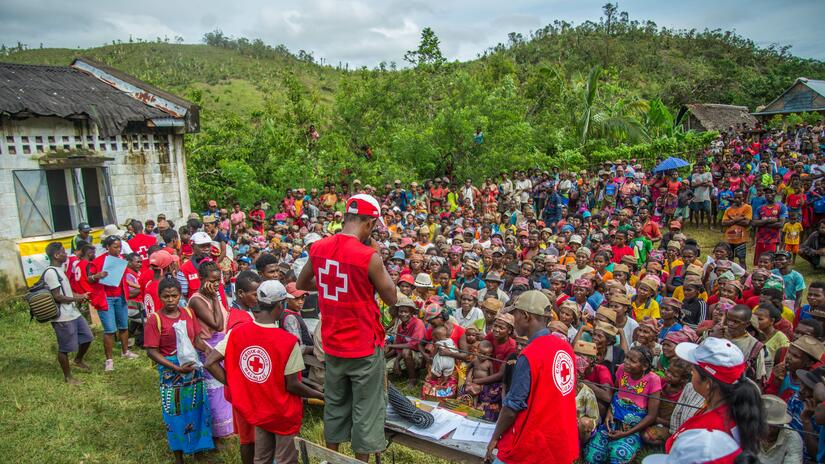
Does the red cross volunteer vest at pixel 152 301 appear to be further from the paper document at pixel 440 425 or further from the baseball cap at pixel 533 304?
the baseball cap at pixel 533 304

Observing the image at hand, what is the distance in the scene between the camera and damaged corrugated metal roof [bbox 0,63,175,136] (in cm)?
1060

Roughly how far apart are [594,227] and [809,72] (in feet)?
145

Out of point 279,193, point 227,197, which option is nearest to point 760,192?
point 279,193

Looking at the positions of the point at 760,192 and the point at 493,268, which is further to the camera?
the point at 760,192

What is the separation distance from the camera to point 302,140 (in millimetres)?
19516

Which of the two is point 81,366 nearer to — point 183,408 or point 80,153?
point 183,408

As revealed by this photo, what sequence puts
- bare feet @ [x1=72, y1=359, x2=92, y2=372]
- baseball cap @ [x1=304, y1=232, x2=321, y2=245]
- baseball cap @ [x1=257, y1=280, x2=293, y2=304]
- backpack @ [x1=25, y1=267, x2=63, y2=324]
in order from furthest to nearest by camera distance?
baseball cap @ [x1=304, y1=232, x2=321, y2=245]
bare feet @ [x1=72, y1=359, x2=92, y2=372]
backpack @ [x1=25, y1=267, x2=63, y2=324]
baseball cap @ [x1=257, y1=280, x2=293, y2=304]

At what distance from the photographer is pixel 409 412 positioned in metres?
4.60

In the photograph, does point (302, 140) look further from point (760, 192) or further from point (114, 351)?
point (760, 192)

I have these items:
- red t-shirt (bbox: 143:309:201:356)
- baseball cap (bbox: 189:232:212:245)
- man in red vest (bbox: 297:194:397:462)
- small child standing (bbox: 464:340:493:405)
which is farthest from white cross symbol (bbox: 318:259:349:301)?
baseball cap (bbox: 189:232:212:245)

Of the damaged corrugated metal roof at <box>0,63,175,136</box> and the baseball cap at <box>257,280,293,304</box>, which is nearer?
the baseball cap at <box>257,280,293,304</box>

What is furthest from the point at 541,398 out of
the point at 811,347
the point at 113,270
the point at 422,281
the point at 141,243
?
the point at 141,243

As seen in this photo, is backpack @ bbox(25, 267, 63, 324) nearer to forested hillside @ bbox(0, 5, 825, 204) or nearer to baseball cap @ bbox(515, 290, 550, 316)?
baseball cap @ bbox(515, 290, 550, 316)

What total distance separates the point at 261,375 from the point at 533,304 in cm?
189
